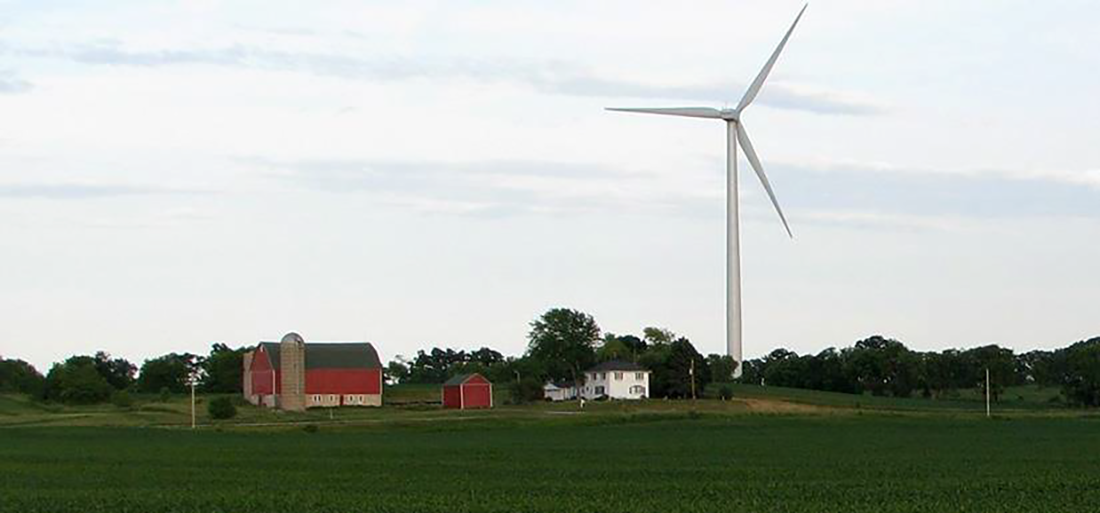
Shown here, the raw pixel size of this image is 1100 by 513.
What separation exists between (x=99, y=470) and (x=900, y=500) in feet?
90.3

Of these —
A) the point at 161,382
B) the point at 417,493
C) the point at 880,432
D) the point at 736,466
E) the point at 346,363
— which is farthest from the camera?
the point at 161,382

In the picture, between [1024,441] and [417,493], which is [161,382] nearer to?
[1024,441]

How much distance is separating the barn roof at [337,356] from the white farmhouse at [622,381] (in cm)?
1883

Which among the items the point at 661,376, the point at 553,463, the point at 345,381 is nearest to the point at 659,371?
the point at 661,376

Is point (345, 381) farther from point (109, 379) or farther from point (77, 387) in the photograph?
point (109, 379)

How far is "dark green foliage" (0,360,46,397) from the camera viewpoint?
15688 centimetres

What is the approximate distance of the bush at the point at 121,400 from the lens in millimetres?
136000

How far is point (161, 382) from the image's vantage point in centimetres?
19412

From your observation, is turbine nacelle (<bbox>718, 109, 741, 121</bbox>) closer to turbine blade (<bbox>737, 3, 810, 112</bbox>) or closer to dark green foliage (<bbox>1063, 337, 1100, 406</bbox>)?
turbine blade (<bbox>737, 3, 810, 112</bbox>)

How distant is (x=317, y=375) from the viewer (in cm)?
14275

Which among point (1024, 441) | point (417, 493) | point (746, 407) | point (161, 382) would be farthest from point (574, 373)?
point (417, 493)

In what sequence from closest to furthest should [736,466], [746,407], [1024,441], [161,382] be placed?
1. [736,466]
2. [1024,441]
3. [746,407]
4. [161,382]

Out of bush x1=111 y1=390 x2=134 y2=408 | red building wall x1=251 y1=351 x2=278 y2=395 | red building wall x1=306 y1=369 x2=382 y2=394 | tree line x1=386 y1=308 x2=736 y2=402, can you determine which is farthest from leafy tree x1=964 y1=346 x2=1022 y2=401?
bush x1=111 y1=390 x2=134 y2=408

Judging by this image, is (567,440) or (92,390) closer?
(567,440)
